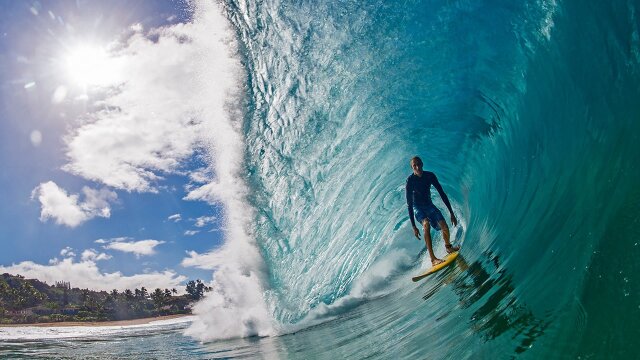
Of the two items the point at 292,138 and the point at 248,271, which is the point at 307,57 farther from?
the point at 248,271

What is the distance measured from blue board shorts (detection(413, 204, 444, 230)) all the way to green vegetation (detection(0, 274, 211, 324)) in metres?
109

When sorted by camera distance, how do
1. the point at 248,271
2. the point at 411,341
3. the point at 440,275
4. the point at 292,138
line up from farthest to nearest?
the point at 248,271, the point at 292,138, the point at 440,275, the point at 411,341

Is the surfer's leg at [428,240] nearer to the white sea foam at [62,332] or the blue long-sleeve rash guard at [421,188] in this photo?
the blue long-sleeve rash guard at [421,188]

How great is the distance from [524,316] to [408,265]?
8.34 m

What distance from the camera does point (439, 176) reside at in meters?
10.8

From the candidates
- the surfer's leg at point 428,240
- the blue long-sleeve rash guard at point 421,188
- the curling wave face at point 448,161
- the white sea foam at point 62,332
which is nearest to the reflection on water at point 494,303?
the curling wave face at point 448,161

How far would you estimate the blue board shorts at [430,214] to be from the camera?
22.2 feet

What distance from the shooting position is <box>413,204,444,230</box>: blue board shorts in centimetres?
677

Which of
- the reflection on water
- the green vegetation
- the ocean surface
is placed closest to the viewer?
the reflection on water

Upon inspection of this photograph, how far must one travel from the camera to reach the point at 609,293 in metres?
2.32

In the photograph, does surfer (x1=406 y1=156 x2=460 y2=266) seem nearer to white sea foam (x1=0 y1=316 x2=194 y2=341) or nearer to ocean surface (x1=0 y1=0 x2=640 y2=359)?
ocean surface (x1=0 y1=0 x2=640 y2=359)

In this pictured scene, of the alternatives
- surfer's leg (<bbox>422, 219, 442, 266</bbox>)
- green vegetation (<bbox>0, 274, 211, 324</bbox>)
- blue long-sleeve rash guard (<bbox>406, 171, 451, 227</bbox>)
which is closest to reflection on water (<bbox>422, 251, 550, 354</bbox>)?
surfer's leg (<bbox>422, 219, 442, 266</bbox>)

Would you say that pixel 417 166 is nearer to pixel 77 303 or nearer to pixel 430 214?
pixel 430 214

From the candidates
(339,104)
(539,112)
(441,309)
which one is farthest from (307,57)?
(441,309)
